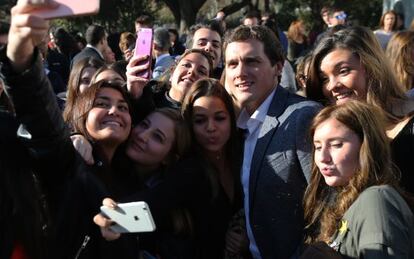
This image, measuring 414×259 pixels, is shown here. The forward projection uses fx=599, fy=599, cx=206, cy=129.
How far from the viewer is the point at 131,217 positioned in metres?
2.02

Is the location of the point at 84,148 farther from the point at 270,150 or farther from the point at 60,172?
the point at 270,150

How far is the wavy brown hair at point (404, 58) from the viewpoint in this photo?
4.18 m

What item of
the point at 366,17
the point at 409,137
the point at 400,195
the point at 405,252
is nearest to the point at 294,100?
the point at 409,137

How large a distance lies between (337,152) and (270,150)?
438mm

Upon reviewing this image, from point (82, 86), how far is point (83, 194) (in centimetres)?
206

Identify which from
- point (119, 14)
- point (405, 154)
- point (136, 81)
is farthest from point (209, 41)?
point (119, 14)

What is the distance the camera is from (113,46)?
40.7 feet

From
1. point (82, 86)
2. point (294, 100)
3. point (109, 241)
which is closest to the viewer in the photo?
point (109, 241)

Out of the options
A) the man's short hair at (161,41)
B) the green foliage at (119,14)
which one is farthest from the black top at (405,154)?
the green foliage at (119,14)

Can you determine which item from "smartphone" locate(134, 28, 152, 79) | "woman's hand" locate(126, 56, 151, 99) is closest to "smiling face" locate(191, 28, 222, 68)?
"smartphone" locate(134, 28, 152, 79)

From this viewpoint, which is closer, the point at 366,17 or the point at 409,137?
the point at 409,137

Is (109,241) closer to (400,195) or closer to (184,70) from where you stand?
(400,195)

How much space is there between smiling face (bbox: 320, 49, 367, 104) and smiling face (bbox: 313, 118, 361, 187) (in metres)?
0.51

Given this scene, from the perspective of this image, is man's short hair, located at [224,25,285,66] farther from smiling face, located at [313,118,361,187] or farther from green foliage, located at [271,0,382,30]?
green foliage, located at [271,0,382,30]
